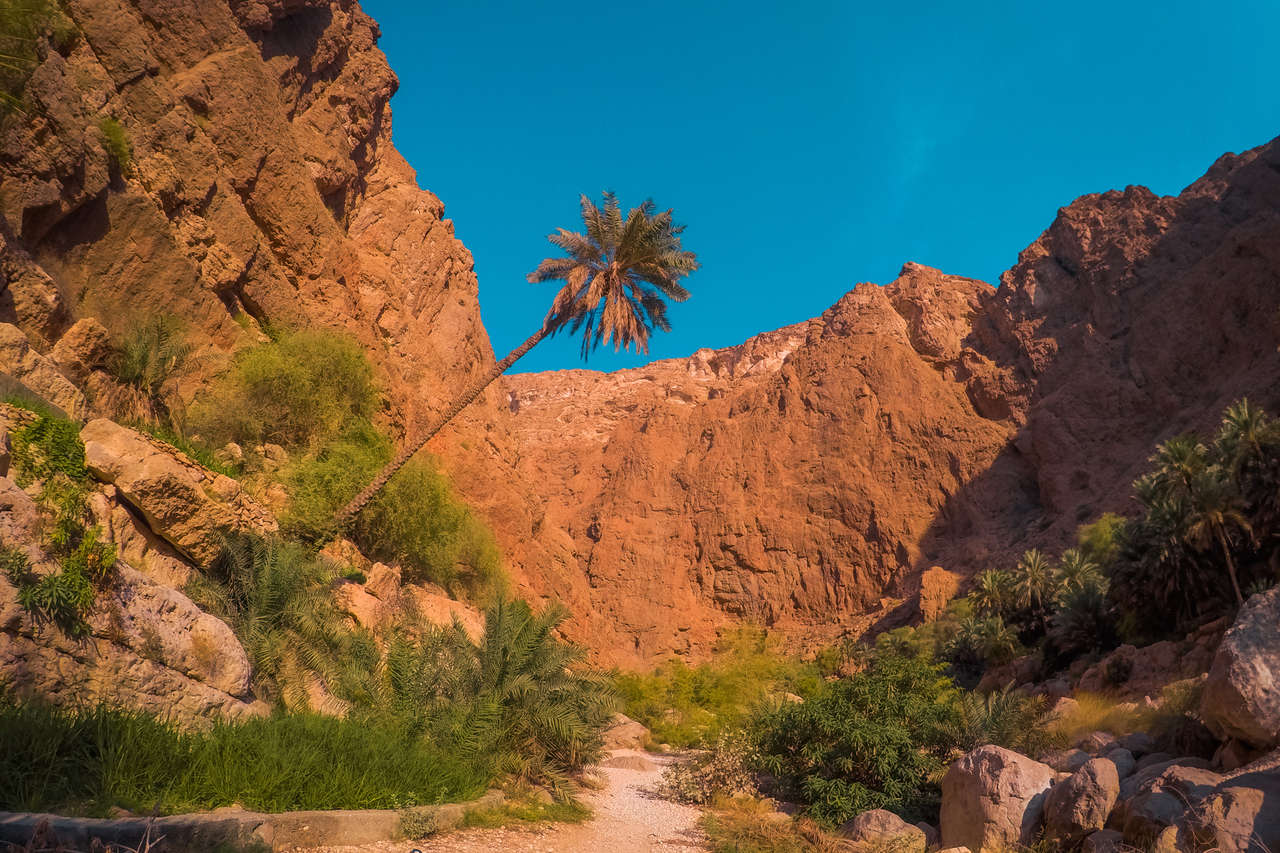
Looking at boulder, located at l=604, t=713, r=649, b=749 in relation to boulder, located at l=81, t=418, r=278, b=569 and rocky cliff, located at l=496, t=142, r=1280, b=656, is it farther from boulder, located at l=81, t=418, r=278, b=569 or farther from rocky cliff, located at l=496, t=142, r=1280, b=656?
rocky cliff, located at l=496, t=142, r=1280, b=656

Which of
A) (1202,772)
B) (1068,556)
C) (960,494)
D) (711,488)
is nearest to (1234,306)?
(960,494)

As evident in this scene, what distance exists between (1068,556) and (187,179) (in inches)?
1491

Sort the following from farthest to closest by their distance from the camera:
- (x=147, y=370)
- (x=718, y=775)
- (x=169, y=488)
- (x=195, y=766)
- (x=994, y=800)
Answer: (x=147, y=370) → (x=718, y=775) → (x=169, y=488) → (x=994, y=800) → (x=195, y=766)

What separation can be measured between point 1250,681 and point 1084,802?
1.77 m

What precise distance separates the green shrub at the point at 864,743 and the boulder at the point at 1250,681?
4043mm

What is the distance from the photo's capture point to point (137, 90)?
2108 centimetres

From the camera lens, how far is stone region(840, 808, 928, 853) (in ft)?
27.2

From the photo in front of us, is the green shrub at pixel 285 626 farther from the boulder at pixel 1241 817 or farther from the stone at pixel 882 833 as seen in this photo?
the boulder at pixel 1241 817

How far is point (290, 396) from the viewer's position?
2058cm

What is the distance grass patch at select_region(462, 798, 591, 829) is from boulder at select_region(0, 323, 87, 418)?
821cm

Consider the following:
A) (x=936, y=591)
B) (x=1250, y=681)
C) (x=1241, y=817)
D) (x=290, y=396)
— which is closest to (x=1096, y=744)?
(x=1250, y=681)

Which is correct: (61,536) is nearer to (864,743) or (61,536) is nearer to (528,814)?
(528,814)

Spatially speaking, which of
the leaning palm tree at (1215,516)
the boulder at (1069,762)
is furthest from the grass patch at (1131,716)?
the leaning palm tree at (1215,516)

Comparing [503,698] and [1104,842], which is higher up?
[503,698]
